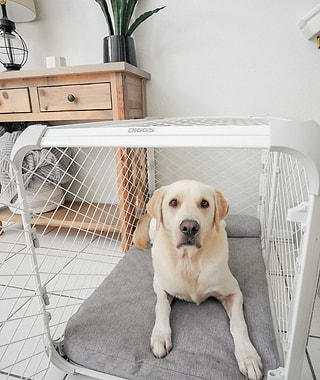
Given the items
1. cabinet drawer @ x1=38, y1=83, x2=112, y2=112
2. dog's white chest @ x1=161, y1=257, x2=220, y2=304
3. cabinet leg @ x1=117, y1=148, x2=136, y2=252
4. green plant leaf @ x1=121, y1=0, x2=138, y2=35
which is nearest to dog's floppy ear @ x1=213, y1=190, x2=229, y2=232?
dog's white chest @ x1=161, y1=257, x2=220, y2=304

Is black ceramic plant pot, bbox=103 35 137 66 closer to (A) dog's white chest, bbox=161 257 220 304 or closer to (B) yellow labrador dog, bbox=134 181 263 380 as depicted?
(B) yellow labrador dog, bbox=134 181 263 380

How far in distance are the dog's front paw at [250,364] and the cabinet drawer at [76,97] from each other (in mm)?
911

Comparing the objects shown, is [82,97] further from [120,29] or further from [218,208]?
[218,208]

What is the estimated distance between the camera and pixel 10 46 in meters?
1.30

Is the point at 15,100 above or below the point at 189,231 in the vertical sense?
above

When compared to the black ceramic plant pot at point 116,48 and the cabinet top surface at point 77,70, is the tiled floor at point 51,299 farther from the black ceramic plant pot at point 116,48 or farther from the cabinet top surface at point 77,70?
the black ceramic plant pot at point 116,48

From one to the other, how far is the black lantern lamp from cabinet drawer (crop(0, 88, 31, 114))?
21cm

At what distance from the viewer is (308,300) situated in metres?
0.41

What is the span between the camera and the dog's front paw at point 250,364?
54 cm

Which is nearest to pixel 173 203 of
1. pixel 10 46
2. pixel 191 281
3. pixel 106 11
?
pixel 191 281

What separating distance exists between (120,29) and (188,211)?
35.1 inches

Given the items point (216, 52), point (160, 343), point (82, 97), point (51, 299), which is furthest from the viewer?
point (216, 52)

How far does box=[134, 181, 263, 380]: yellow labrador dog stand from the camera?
62 centimetres

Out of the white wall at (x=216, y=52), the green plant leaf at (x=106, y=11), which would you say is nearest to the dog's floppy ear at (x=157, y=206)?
the white wall at (x=216, y=52)
